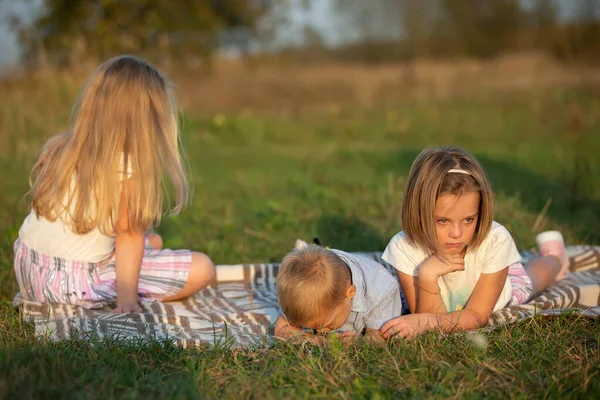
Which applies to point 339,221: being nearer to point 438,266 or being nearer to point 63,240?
point 438,266

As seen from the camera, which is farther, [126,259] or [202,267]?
[202,267]

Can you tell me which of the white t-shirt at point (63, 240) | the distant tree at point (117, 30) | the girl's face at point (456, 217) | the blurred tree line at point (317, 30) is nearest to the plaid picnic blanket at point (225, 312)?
the white t-shirt at point (63, 240)

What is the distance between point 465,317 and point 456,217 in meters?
0.48

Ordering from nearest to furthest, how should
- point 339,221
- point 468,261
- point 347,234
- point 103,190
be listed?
point 468,261
point 103,190
point 347,234
point 339,221

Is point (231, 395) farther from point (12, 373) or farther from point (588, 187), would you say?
point (588, 187)

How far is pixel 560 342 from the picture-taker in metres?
3.02

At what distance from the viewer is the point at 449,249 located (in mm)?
3396

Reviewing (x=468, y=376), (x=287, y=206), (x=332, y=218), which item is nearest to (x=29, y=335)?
(x=468, y=376)

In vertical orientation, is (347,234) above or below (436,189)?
below

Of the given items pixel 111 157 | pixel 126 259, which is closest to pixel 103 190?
pixel 111 157

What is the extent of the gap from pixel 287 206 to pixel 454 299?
2.83 metres

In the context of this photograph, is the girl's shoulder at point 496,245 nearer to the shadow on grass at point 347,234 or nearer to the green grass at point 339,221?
the green grass at point 339,221

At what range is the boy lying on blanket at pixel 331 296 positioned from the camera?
10.2 feet

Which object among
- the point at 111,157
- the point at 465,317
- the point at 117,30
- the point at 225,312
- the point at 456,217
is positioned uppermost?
the point at 117,30
